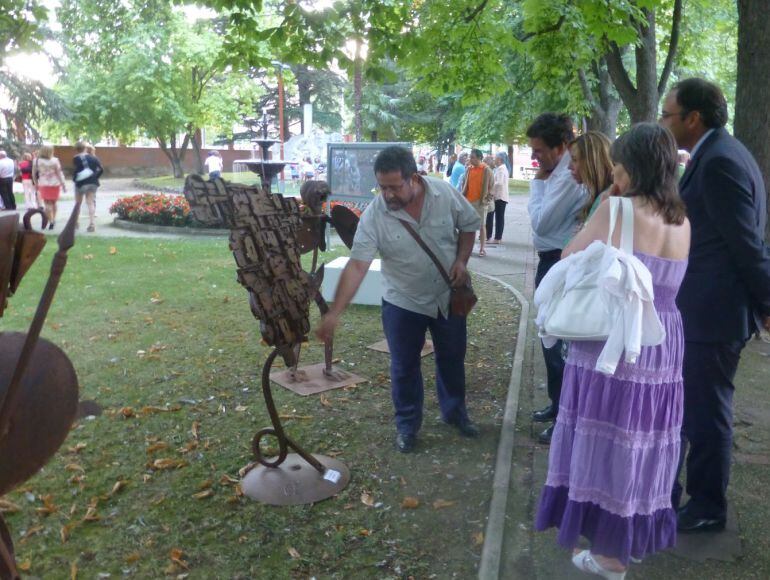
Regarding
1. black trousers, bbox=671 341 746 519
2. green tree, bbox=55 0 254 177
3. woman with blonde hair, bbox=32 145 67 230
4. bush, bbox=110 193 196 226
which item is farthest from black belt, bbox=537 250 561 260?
green tree, bbox=55 0 254 177

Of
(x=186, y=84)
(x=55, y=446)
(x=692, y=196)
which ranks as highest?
(x=186, y=84)

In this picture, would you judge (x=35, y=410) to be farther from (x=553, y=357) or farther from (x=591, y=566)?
(x=553, y=357)

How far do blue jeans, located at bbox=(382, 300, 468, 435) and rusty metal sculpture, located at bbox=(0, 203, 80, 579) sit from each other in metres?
2.55

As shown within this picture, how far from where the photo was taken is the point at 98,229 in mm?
15906

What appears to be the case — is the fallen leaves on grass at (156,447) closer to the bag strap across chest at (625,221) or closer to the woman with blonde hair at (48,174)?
the bag strap across chest at (625,221)

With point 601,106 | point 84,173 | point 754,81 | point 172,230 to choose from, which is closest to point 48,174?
point 84,173

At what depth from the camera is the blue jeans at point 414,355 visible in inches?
174

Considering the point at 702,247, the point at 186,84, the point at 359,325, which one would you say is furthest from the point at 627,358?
the point at 186,84

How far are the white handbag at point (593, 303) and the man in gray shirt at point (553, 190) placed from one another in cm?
162

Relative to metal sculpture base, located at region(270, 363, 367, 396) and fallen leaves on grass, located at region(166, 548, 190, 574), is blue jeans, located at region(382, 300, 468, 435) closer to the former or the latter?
metal sculpture base, located at region(270, 363, 367, 396)

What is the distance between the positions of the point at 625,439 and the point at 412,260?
196 centimetres

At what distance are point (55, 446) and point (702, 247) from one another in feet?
9.03

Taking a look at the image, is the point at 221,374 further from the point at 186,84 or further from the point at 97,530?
the point at 186,84

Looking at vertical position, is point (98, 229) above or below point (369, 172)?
below
